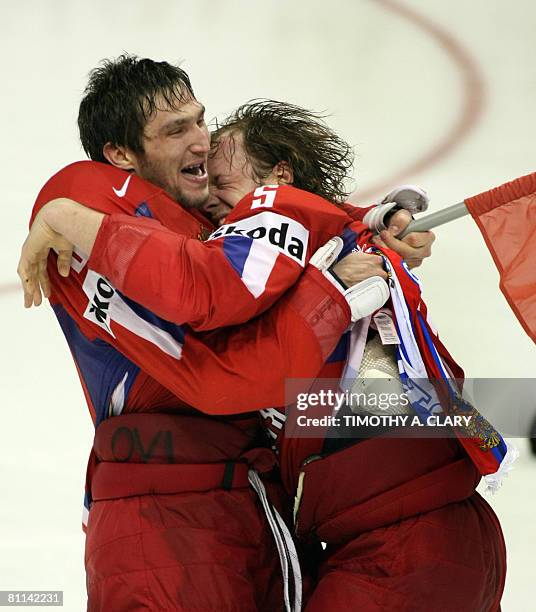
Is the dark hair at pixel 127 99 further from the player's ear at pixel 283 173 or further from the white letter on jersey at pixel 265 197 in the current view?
the white letter on jersey at pixel 265 197

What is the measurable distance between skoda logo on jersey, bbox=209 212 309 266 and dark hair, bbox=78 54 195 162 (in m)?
0.40

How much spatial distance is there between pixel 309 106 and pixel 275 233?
3063 mm

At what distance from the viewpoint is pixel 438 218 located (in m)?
2.15

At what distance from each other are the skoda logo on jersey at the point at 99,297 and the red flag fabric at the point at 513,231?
2.25ft

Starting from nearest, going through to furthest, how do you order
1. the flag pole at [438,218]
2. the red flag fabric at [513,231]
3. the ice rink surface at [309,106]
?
the red flag fabric at [513,231] < the flag pole at [438,218] < the ice rink surface at [309,106]

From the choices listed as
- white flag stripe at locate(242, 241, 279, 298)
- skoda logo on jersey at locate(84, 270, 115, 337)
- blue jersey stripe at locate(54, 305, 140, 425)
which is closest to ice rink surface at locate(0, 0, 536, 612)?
blue jersey stripe at locate(54, 305, 140, 425)

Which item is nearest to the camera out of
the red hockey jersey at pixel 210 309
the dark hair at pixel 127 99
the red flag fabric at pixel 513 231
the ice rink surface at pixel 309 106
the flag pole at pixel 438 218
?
the red hockey jersey at pixel 210 309

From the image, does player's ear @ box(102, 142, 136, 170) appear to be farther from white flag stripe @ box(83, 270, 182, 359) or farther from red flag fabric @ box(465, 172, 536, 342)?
red flag fabric @ box(465, 172, 536, 342)

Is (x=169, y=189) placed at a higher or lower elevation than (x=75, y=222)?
higher

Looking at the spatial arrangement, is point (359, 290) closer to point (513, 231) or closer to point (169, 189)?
point (513, 231)

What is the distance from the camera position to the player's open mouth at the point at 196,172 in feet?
7.55

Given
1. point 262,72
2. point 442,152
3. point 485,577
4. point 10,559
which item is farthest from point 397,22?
point 485,577

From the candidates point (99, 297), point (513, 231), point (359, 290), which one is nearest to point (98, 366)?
point (99, 297)

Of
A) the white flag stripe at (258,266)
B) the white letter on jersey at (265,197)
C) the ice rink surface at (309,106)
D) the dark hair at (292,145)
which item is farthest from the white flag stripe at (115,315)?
the ice rink surface at (309,106)
